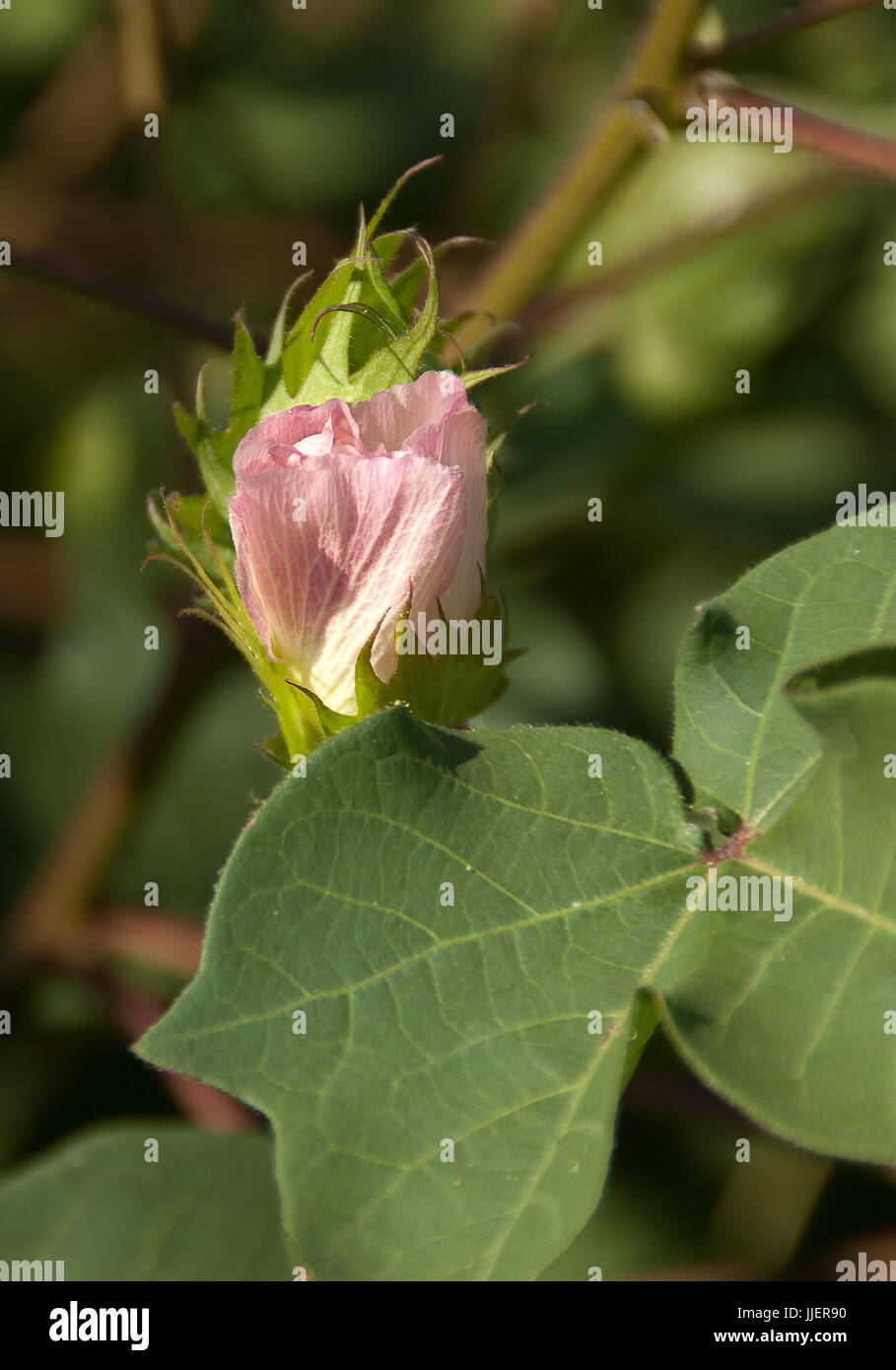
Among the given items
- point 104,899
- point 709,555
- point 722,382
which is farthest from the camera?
point 709,555

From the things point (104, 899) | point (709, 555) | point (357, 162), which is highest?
point (357, 162)

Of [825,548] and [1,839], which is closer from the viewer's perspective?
[825,548]

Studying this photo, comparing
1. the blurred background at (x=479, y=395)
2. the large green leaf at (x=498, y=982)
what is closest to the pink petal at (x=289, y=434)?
the large green leaf at (x=498, y=982)

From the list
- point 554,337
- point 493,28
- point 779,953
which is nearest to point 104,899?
point 554,337

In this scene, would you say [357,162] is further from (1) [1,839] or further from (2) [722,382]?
(1) [1,839]

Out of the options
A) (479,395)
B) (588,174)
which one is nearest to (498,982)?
(588,174)

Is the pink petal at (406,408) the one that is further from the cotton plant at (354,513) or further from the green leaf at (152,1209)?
the green leaf at (152,1209)

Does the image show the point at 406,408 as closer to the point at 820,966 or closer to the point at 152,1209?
the point at 820,966
